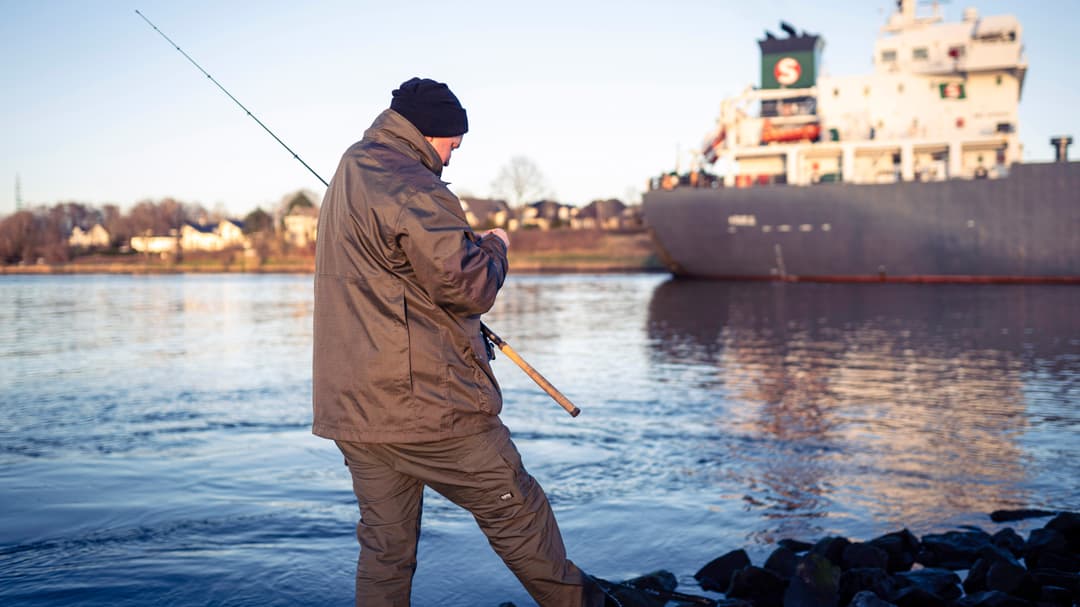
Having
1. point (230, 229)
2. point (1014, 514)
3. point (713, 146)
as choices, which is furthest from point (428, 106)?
point (230, 229)

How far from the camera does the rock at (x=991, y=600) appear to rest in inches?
129

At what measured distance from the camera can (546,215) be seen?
101 meters

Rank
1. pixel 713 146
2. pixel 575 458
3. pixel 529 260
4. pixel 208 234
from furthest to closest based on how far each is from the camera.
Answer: pixel 208 234, pixel 529 260, pixel 713 146, pixel 575 458

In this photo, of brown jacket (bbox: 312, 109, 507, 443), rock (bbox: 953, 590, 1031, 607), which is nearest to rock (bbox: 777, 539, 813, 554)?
rock (bbox: 953, 590, 1031, 607)

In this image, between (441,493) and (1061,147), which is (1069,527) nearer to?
(441,493)

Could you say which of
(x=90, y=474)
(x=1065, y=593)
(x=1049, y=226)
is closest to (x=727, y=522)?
(x=1065, y=593)

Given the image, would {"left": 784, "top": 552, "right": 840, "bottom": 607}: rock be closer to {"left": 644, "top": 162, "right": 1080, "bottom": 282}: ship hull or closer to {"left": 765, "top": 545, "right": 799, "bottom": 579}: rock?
{"left": 765, "top": 545, "right": 799, "bottom": 579}: rock

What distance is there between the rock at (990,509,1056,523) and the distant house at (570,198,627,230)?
270 feet

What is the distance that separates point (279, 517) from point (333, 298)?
267 cm

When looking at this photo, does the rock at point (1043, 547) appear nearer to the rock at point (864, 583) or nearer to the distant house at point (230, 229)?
the rock at point (864, 583)

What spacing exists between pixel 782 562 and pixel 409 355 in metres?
2.18

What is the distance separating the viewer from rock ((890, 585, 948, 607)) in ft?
11.1

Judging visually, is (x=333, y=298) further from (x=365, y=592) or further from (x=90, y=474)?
(x=90, y=474)

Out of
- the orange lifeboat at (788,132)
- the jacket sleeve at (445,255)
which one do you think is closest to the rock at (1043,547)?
the jacket sleeve at (445,255)
